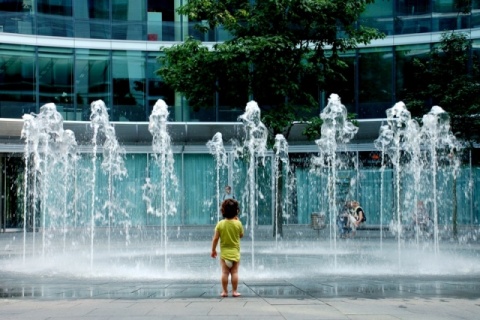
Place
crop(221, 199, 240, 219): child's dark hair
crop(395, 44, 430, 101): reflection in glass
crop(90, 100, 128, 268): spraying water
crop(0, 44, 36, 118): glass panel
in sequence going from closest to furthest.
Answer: crop(221, 199, 240, 219): child's dark hair, crop(0, 44, 36, 118): glass panel, crop(395, 44, 430, 101): reflection in glass, crop(90, 100, 128, 268): spraying water

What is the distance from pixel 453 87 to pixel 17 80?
57.3ft

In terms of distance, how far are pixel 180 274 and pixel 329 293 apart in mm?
3875

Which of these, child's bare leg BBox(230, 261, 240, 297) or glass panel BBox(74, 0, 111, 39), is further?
glass panel BBox(74, 0, 111, 39)

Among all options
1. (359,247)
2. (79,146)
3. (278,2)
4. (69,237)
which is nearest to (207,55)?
(278,2)

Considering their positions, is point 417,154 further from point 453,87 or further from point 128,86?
point 128,86

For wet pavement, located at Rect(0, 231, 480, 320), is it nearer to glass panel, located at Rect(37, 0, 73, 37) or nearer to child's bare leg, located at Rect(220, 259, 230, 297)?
child's bare leg, located at Rect(220, 259, 230, 297)

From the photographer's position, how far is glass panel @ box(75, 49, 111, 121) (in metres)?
31.8

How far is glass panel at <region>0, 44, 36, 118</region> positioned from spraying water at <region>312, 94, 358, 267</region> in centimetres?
1210

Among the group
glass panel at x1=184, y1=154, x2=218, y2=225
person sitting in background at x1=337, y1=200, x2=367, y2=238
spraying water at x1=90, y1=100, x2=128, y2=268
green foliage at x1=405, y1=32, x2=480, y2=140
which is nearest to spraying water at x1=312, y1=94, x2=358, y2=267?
person sitting in background at x1=337, y1=200, x2=367, y2=238

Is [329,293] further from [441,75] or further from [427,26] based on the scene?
[427,26]

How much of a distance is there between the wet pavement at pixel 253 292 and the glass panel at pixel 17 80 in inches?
576

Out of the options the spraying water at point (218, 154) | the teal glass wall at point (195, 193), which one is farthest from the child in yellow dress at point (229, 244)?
the spraying water at point (218, 154)

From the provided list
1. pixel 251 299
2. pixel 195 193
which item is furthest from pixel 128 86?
pixel 251 299

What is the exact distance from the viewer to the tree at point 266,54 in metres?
22.9
